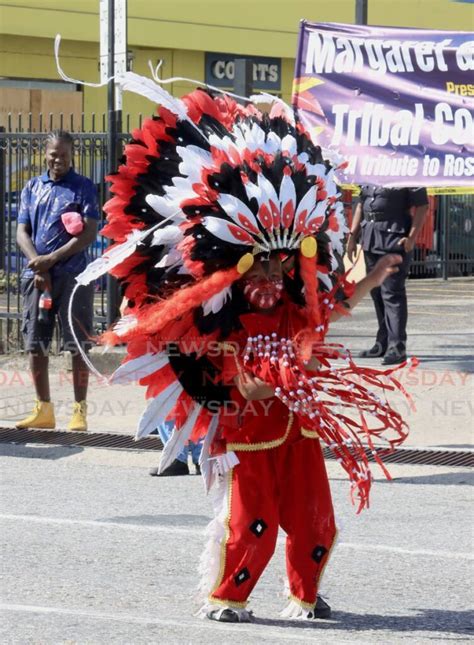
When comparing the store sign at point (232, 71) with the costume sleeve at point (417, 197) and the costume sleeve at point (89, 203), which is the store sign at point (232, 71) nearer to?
the costume sleeve at point (417, 197)

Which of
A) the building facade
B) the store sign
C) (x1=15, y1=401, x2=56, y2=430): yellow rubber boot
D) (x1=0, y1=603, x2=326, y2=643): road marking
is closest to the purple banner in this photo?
(x1=15, y1=401, x2=56, y2=430): yellow rubber boot

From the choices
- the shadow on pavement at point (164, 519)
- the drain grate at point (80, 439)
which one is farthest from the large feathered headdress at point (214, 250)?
the drain grate at point (80, 439)

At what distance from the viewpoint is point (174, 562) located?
602 centimetres

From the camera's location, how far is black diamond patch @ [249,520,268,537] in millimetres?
5082

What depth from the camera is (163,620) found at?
5.07m

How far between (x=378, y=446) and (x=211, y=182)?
13.5ft

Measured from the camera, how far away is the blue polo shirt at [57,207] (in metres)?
9.27

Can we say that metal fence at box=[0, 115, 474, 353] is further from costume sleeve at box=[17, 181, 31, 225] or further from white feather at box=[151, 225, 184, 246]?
white feather at box=[151, 225, 184, 246]

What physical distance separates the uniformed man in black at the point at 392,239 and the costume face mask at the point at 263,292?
255 inches

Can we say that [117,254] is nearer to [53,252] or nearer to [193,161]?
[193,161]

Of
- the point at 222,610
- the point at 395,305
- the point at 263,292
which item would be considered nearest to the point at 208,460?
the point at 222,610

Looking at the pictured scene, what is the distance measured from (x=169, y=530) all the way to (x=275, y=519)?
1.64m

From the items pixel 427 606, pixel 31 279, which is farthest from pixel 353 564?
pixel 31 279

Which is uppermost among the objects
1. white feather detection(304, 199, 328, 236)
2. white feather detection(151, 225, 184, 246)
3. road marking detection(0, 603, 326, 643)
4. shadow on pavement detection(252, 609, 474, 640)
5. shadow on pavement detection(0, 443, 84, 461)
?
white feather detection(304, 199, 328, 236)
